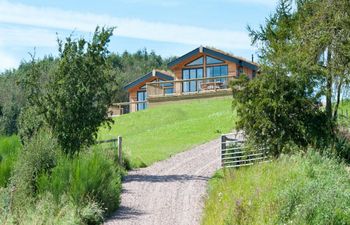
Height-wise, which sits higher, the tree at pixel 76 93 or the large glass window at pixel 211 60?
the large glass window at pixel 211 60

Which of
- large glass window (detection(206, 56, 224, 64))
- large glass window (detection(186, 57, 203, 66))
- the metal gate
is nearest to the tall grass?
the metal gate

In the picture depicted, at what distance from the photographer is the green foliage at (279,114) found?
20.1 m

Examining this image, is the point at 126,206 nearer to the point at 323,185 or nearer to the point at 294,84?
the point at 323,185

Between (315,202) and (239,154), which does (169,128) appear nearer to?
(239,154)

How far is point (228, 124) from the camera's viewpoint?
107ft

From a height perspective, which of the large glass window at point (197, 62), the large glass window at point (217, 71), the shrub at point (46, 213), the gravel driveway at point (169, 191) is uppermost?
the large glass window at point (197, 62)

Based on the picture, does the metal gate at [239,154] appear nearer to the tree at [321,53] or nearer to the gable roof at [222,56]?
the tree at [321,53]

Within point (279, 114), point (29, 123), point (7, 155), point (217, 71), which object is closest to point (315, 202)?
point (279, 114)

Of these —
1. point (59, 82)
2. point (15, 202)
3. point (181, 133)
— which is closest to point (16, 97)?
point (181, 133)

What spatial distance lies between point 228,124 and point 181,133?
108 inches

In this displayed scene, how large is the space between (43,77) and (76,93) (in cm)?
260

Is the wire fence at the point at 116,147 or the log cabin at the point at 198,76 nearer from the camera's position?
the wire fence at the point at 116,147

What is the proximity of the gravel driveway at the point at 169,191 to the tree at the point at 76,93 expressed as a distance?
223 centimetres

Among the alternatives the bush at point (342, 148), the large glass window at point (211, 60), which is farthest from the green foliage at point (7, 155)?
the large glass window at point (211, 60)
